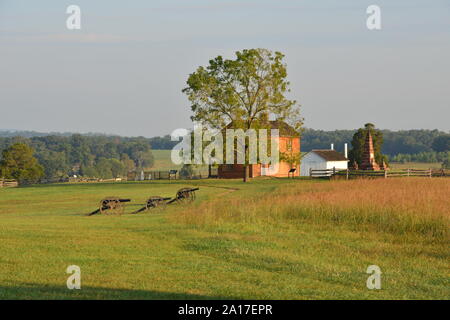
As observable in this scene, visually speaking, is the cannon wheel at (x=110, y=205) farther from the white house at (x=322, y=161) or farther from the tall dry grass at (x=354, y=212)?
the white house at (x=322, y=161)

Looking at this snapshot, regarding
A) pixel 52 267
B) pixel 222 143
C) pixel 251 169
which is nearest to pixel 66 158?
pixel 251 169

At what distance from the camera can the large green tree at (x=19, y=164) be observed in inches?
3268

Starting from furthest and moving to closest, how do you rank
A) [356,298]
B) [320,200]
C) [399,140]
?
[399,140], [320,200], [356,298]

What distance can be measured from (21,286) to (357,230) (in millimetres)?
12704

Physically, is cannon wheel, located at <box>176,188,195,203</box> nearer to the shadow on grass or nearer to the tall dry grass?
the tall dry grass

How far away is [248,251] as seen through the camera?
639 inches

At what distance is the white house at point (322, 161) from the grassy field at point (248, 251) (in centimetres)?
6588

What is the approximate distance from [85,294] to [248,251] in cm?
626

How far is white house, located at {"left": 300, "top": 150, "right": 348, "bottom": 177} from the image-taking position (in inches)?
3659

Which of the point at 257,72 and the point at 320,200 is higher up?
the point at 257,72

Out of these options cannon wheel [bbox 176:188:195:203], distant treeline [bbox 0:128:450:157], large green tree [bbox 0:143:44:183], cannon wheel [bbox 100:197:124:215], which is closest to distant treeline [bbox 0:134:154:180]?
large green tree [bbox 0:143:44:183]

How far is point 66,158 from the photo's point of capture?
487ft
